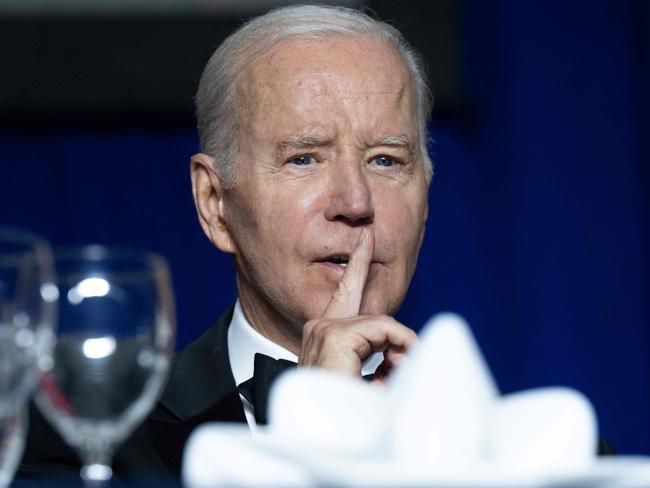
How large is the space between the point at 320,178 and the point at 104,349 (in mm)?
1138

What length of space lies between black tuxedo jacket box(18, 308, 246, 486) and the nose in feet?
1.05

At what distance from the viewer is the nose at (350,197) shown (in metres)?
1.96

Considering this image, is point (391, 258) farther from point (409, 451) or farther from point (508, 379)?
point (508, 379)

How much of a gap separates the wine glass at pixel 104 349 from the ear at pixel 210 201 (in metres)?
1.23

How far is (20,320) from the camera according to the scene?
863 mm

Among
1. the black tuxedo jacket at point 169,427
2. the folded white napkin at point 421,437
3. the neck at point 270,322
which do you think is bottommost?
the black tuxedo jacket at point 169,427

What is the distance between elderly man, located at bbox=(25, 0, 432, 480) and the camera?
1.93m

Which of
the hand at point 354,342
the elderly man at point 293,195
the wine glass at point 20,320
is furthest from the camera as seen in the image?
the elderly man at point 293,195

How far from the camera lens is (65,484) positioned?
0.92 metres

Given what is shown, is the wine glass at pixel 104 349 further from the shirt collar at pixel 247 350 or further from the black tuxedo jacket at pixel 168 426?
the shirt collar at pixel 247 350

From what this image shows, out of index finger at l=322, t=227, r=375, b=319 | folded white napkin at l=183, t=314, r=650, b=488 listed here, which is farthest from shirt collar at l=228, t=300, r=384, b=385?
folded white napkin at l=183, t=314, r=650, b=488

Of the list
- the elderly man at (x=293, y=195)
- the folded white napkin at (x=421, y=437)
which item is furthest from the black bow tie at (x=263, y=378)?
the folded white napkin at (x=421, y=437)

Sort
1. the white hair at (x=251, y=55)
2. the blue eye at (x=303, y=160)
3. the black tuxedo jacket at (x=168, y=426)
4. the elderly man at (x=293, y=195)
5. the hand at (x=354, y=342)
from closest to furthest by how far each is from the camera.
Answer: the hand at (x=354, y=342)
the black tuxedo jacket at (x=168, y=426)
the elderly man at (x=293, y=195)
the blue eye at (x=303, y=160)
the white hair at (x=251, y=55)

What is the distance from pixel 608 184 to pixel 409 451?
10.8ft
